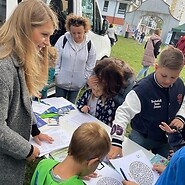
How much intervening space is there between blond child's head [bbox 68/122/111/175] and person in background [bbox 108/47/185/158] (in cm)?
37

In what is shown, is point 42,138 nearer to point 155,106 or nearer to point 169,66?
point 155,106

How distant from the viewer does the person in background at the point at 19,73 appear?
3.67ft

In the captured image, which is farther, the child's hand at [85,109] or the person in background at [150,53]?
the person in background at [150,53]

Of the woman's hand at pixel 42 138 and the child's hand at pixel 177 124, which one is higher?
the child's hand at pixel 177 124

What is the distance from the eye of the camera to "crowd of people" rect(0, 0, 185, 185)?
1.13m

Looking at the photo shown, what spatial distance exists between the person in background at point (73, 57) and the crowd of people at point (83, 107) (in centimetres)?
83


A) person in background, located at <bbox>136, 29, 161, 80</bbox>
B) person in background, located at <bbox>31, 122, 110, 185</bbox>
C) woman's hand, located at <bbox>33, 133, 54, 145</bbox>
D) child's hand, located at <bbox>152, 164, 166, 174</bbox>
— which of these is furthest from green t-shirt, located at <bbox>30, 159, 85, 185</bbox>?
person in background, located at <bbox>136, 29, 161, 80</bbox>

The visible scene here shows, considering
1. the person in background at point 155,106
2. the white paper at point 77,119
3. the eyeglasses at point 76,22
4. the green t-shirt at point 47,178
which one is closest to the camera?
the green t-shirt at point 47,178

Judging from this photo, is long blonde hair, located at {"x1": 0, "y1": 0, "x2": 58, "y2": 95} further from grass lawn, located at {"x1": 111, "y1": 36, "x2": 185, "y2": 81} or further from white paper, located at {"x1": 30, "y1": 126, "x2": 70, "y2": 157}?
grass lawn, located at {"x1": 111, "y1": 36, "x2": 185, "y2": 81}

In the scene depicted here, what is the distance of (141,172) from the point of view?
1.41m

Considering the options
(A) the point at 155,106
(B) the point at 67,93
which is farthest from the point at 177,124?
(B) the point at 67,93

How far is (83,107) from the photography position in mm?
2139

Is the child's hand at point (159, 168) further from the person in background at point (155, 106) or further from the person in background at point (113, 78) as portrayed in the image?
the person in background at point (113, 78)

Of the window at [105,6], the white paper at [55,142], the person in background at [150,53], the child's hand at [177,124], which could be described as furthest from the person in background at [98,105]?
the window at [105,6]
